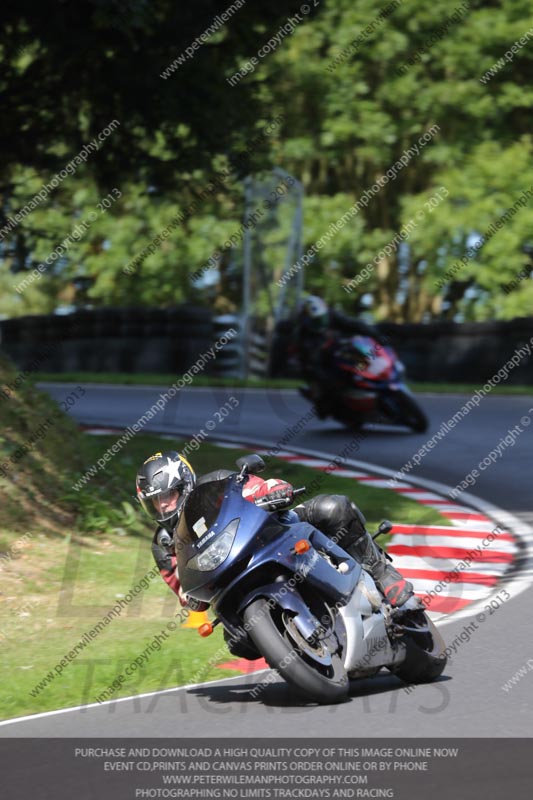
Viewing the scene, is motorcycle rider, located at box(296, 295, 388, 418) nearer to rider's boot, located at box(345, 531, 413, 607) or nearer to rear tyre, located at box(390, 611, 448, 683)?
rider's boot, located at box(345, 531, 413, 607)

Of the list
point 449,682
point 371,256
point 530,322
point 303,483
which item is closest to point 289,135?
point 371,256

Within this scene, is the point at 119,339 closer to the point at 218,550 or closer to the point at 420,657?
the point at 420,657

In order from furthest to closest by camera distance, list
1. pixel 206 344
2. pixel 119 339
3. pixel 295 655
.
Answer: pixel 119 339, pixel 206 344, pixel 295 655

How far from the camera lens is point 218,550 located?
616 centimetres

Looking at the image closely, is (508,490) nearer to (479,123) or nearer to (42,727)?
(42,727)

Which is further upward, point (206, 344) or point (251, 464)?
point (251, 464)

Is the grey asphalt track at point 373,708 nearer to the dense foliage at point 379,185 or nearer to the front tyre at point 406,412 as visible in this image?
the front tyre at point 406,412

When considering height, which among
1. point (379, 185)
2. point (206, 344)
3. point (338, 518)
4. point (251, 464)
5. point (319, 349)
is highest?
point (251, 464)

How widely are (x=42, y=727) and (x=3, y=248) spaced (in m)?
12.5

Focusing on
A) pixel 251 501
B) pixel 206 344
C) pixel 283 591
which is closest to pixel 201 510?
pixel 251 501

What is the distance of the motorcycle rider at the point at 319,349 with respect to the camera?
677 inches

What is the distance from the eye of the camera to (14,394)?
12.1 m

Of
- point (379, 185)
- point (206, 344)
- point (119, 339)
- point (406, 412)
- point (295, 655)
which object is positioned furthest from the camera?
point (379, 185)

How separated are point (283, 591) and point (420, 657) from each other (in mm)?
903
